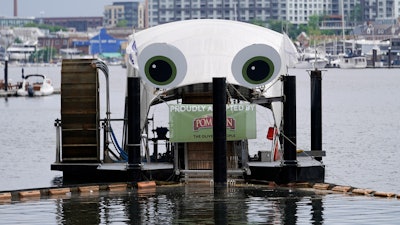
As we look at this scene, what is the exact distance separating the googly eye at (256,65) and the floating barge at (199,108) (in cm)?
4

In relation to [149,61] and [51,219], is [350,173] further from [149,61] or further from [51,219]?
[51,219]

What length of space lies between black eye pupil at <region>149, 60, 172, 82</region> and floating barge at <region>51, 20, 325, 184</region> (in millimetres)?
35

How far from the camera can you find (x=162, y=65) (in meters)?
50.1

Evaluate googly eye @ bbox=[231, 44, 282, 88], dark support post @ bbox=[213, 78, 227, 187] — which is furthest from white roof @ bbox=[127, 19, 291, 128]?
dark support post @ bbox=[213, 78, 227, 187]

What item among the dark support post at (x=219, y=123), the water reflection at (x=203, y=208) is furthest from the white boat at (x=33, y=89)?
the dark support post at (x=219, y=123)

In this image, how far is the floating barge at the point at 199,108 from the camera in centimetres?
4803

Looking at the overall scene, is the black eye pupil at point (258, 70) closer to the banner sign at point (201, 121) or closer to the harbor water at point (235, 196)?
the banner sign at point (201, 121)

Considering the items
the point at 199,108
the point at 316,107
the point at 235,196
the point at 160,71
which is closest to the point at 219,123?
the point at 235,196

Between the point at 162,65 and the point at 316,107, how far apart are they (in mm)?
6921

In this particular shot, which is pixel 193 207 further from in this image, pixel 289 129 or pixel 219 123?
pixel 289 129

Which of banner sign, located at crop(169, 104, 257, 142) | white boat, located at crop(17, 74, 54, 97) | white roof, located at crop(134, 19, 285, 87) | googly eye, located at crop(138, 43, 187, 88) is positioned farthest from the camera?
white boat, located at crop(17, 74, 54, 97)

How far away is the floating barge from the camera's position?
48.0m

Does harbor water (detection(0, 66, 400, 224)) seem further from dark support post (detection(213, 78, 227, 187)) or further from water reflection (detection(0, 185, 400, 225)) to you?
dark support post (detection(213, 78, 227, 187))

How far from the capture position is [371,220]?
4028cm
